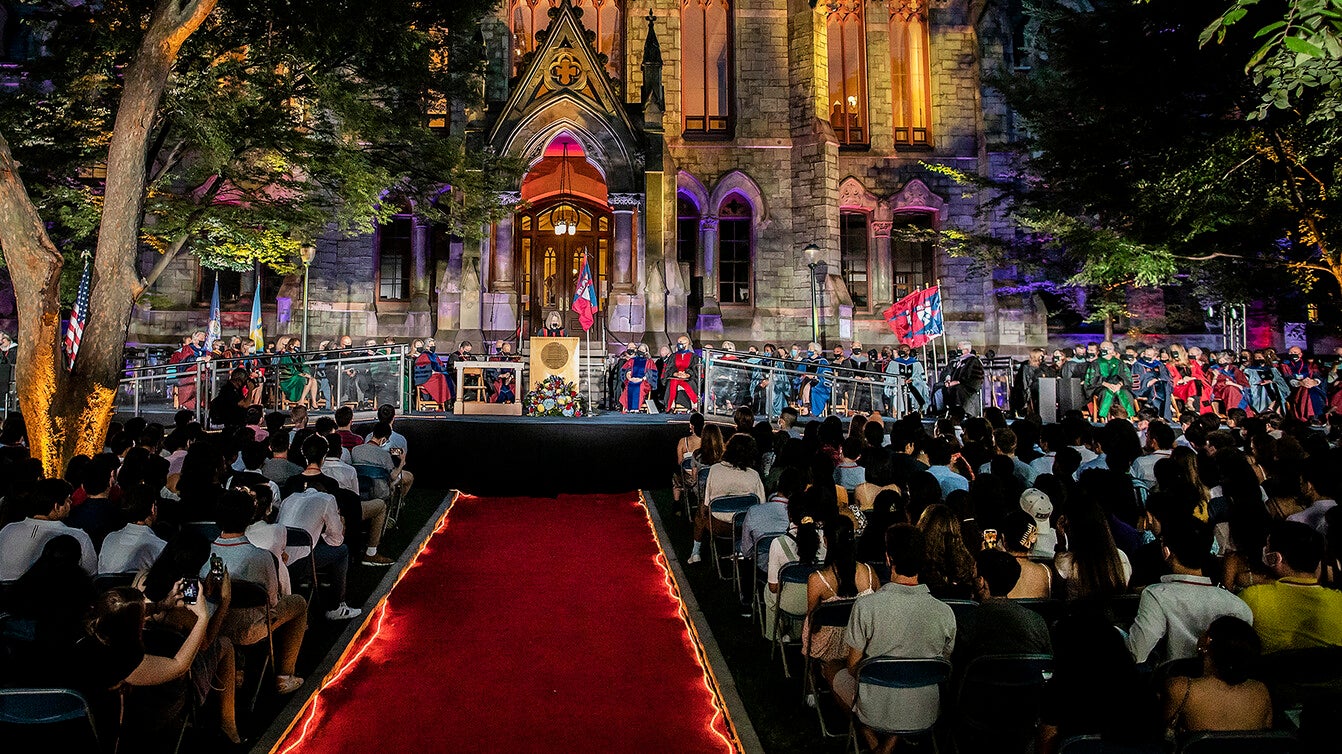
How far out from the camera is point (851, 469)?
8.40 meters

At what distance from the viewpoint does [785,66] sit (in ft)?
84.9

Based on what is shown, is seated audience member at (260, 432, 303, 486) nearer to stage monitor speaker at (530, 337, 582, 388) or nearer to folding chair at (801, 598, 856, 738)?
folding chair at (801, 598, 856, 738)

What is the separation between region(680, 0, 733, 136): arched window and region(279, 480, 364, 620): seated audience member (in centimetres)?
2134

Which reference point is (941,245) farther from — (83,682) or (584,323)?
(83,682)

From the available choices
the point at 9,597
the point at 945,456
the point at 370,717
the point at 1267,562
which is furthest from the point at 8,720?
the point at 945,456

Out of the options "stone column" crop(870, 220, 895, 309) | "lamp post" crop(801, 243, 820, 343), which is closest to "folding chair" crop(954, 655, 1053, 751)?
"lamp post" crop(801, 243, 820, 343)

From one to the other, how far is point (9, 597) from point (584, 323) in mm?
15086

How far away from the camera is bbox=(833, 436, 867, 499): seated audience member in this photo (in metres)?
8.34

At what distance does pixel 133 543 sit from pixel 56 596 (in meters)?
1.31

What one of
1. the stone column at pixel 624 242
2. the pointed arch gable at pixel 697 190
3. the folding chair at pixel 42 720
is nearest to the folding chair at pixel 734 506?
the folding chair at pixel 42 720

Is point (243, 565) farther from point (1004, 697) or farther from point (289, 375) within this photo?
point (289, 375)

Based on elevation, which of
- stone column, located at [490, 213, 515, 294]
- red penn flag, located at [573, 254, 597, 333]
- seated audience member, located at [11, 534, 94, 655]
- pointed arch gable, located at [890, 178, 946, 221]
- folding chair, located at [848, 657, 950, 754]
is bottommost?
folding chair, located at [848, 657, 950, 754]

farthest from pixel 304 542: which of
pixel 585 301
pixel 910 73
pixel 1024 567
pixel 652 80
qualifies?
pixel 910 73

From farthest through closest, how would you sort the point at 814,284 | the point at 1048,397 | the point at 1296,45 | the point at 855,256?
the point at 855,256 → the point at 814,284 → the point at 1048,397 → the point at 1296,45
